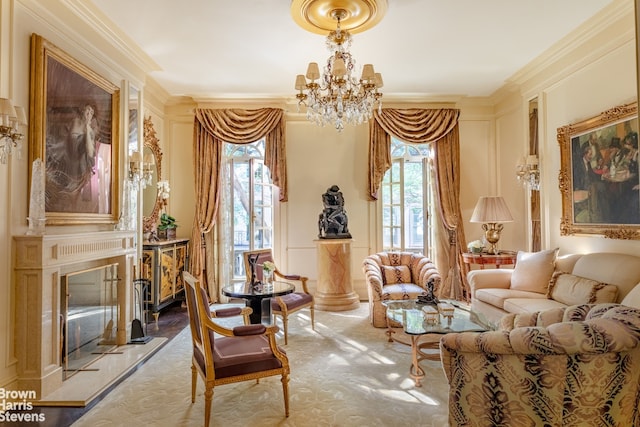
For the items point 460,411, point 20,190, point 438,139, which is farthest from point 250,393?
point 438,139

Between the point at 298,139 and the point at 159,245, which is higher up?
the point at 298,139

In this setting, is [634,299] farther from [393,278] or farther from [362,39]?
[362,39]

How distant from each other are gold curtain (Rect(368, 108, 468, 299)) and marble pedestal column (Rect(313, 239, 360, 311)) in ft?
4.02

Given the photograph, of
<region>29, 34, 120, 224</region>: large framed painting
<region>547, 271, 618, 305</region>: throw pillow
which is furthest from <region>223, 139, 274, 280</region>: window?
<region>547, 271, 618, 305</region>: throw pillow

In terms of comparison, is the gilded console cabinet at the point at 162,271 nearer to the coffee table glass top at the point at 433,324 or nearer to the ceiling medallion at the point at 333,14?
the coffee table glass top at the point at 433,324

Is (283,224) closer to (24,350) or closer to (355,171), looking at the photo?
(355,171)

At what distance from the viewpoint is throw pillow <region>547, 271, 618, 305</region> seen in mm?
3023

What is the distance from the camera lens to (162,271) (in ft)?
15.3

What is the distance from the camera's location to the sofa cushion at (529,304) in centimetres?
336

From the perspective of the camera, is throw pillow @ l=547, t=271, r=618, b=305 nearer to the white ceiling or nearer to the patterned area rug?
the patterned area rug

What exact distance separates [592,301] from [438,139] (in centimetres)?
340

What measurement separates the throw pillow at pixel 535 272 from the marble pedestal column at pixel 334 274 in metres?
2.19

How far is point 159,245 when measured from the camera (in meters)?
4.59

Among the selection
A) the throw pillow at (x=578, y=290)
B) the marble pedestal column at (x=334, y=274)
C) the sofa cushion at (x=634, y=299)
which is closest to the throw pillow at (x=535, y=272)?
the throw pillow at (x=578, y=290)
